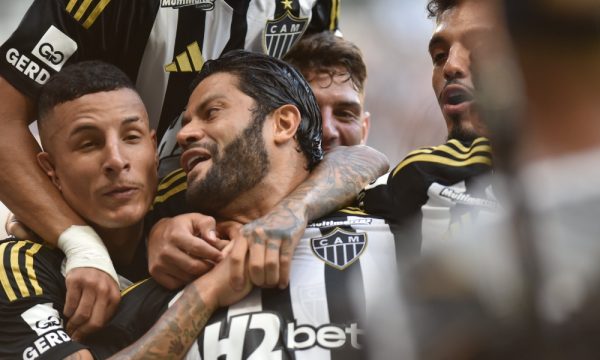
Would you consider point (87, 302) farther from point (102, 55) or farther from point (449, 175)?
point (449, 175)

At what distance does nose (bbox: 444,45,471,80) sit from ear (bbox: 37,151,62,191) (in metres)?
0.90

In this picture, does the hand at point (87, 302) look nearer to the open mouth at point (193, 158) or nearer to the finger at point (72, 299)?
the finger at point (72, 299)

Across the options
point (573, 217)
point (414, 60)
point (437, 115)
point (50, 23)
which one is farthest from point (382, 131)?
point (573, 217)

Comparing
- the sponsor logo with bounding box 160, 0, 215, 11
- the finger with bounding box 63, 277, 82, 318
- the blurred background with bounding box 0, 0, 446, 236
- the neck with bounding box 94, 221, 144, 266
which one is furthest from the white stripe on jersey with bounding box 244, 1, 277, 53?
the blurred background with bounding box 0, 0, 446, 236

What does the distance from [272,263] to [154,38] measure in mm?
745

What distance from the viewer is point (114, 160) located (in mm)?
1851

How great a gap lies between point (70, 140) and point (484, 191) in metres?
0.88

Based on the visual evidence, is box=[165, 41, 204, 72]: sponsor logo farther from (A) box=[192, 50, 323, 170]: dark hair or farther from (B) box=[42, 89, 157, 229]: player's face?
(B) box=[42, 89, 157, 229]: player's face

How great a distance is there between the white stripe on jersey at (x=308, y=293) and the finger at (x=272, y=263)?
0.18 feet

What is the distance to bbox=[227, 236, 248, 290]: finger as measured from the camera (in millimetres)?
1598

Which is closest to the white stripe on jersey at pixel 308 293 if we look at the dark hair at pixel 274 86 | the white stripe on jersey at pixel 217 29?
the dark hair at pixel 274 86

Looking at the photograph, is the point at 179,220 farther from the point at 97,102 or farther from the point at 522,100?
the point at 522,100

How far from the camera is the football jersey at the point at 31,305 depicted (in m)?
1.66

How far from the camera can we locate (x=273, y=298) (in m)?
1.64
